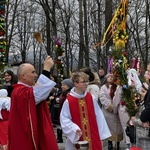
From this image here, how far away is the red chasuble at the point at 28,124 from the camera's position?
16.0ft

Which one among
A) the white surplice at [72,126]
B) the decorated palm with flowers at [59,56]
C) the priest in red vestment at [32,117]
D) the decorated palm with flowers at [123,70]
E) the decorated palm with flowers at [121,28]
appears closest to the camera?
the priest in red vestment at [32,117]

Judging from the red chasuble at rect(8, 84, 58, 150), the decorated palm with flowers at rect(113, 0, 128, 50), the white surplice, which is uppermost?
the decorated palm with flowers at rect(113, 0, 128, 50)

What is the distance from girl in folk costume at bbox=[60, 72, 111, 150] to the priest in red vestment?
4.29 ft

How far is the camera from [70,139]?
627 cm

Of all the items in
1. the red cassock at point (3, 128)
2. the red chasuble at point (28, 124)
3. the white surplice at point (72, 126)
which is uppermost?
the red chasuble at point (28, 124)

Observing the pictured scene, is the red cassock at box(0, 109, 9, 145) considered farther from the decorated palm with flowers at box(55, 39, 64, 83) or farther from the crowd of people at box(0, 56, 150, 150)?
the decorated palm with flowers at box(55, 39, 64, 83)

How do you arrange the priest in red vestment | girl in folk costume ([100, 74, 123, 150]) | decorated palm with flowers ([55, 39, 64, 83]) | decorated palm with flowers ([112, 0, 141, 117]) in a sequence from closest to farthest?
the priest in red vestment, decorated palm with flowers ([112, 0, 141, 117]), girl in folk costume ([100, 74, 123, 150]), decorated palm with flowers ([55, 39, 64, 83])

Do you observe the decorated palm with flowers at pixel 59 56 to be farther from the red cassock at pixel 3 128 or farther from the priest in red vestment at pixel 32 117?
the priest in red vestment at pixel 32 117

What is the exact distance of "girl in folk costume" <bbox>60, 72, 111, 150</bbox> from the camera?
20.5 feet

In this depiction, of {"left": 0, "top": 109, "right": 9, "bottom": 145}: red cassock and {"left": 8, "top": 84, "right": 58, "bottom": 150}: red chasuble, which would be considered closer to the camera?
{"left": 8, "top": 84, "right": 58, "bottom": 150}: red chasuble

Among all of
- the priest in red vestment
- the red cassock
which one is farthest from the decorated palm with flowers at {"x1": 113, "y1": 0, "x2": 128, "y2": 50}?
the priest in red vestment

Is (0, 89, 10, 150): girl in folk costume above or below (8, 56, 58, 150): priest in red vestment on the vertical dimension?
below

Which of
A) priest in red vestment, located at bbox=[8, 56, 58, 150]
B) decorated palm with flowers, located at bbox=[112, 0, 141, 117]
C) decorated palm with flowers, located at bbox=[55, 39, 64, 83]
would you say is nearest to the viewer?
priest in red vestment, located at bbox=[8, 56, 58, 150]

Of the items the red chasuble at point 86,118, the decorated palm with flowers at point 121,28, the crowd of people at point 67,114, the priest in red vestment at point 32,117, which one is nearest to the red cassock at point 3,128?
the crowd of people at point 67,114
